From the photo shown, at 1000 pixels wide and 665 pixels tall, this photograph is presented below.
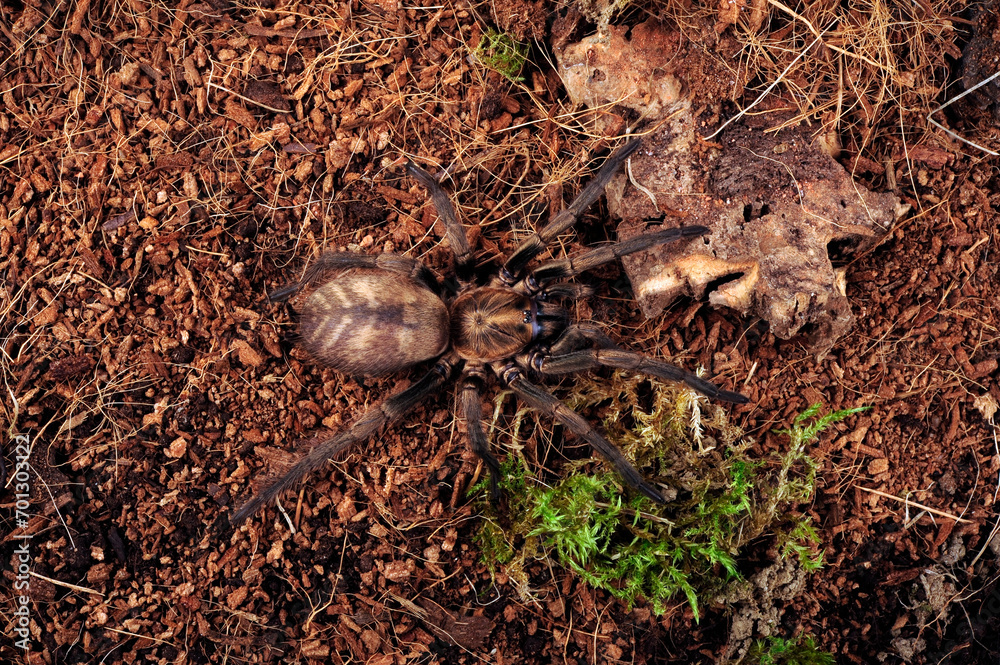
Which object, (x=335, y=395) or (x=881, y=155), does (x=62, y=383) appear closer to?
(x=335, y=395)

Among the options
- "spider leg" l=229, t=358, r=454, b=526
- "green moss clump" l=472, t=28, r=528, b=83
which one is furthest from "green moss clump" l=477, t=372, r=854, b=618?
"green moss clump" l=472, t=28, r=528, b=83

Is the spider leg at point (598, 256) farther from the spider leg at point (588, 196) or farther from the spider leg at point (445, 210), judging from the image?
the spider leg at point (445, 210)

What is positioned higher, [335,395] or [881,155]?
[881,155]

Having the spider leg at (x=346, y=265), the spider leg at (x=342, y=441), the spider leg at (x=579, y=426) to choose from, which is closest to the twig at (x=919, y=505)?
the spider leg at (x=579, y=426)

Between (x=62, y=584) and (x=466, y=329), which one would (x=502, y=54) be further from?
(x=62, y=584)

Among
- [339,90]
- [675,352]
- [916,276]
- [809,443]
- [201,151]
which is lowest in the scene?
[809,443]

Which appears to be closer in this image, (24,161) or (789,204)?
(789,204)

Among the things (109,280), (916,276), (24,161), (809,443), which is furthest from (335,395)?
(916,276)
